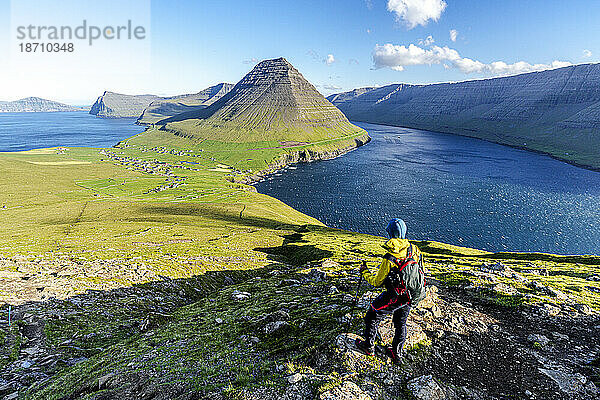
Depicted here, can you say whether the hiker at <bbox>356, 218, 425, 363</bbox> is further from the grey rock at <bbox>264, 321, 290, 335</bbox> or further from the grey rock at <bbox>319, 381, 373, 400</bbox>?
the grey rock at <bbox>264, 321, 290, 335</bbox>

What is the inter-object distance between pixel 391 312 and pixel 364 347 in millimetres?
1961

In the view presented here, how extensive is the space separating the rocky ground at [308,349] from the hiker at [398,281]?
5.78ft

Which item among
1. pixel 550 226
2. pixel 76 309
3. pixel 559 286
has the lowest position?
pixel 550 226

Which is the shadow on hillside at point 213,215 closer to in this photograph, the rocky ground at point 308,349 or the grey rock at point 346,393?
the rocky ground at point 308,349

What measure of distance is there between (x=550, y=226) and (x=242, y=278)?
136m

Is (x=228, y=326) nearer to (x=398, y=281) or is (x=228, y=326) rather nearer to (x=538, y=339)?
(x=398, y=281)

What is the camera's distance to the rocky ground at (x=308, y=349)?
10211mm

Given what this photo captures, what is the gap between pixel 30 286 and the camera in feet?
87.7

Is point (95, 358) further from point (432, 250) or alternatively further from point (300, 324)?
point (432, 250)

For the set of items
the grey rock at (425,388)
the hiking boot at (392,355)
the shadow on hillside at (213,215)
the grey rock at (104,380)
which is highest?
the hiking boot at (392,355)

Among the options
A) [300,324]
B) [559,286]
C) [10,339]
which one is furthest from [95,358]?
[559,286]

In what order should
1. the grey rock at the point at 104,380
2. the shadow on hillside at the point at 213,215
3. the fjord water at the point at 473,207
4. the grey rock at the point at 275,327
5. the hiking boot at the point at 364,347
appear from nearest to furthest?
the hiking boot at the point at 364,347
the grey rock at the point at 104,380
the grey rock at the point at 275,327
the shadow on hillside at the point at 213,215
the fjord water at the point at 473,207

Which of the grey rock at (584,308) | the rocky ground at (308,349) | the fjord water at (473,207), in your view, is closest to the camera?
the rocky ground at (308,349)

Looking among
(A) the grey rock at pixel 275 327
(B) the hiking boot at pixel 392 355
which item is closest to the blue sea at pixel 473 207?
(A) the grey rock at pixel 275 327
